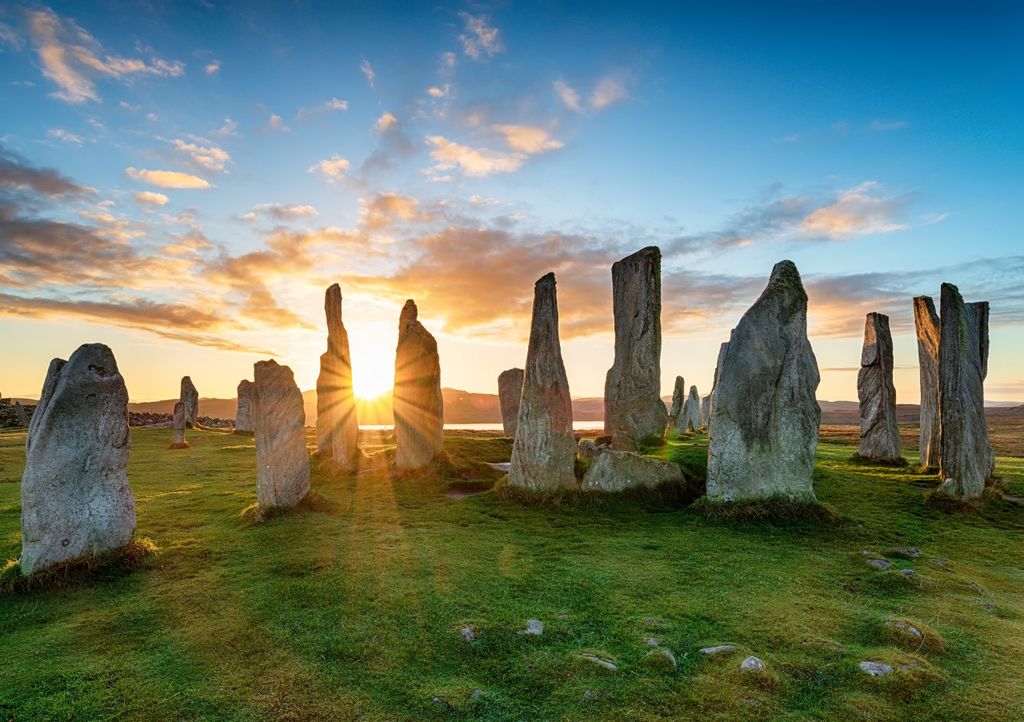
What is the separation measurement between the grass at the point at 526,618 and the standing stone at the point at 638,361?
24.0ft

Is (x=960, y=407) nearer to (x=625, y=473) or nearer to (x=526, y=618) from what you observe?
(x=625, y=473)

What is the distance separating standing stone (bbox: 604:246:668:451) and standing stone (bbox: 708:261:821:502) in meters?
7.14

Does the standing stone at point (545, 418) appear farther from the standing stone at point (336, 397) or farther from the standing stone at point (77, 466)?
the standing stone at point (77, 466)

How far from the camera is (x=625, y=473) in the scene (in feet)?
41.9

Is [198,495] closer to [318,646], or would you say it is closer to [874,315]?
[318,646]

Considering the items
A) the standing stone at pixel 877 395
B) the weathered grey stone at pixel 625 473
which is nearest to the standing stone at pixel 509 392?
the standing stone at pixel 877 395

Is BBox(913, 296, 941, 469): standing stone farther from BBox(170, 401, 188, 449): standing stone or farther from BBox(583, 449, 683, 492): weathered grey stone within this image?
BBox(170, 401, 188, 449): standing stone

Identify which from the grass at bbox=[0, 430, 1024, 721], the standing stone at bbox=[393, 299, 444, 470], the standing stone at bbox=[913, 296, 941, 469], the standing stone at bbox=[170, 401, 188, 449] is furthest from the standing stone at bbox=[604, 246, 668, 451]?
the standing stone at bbox=[170, 401, 188, 449]

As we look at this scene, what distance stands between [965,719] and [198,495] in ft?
50.2

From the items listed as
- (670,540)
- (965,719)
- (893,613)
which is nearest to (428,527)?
(670,540)

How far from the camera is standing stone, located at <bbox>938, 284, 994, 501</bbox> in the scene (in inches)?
479

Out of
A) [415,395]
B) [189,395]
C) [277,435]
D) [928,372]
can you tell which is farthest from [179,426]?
[928,372]

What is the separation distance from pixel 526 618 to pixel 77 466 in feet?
22.4

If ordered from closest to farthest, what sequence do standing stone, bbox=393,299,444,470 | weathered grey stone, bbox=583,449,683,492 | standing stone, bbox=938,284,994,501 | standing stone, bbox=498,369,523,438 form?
standing stone, bbox=938,284,994,501 → weathered grey stone, bbox=583,449,683,492 → standing stone, bbox=393,299,444,470 → standing stone, bbox=498,369,523,438
